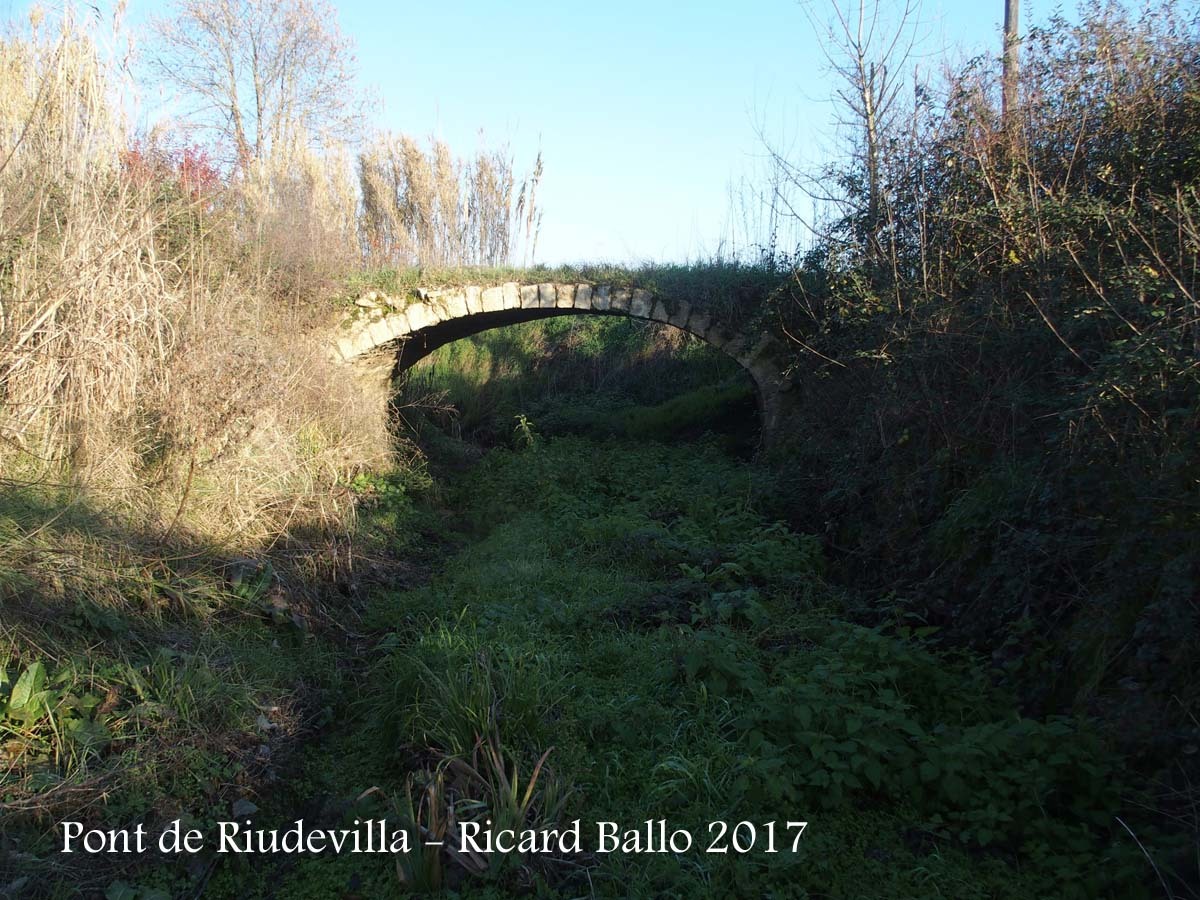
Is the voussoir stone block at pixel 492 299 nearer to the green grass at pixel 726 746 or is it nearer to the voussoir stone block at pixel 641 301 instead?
the voussoir stone block at pixel 641 301

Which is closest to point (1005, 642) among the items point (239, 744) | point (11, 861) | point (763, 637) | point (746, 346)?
point (763, 637)

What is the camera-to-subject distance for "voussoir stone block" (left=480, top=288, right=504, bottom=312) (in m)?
10.6

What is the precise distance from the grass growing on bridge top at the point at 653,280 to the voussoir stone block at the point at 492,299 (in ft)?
0.37

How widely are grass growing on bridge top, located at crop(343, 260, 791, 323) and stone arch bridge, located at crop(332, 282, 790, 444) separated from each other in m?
0.08

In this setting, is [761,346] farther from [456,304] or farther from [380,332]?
[380,332]

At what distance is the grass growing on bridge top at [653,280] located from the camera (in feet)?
33.4

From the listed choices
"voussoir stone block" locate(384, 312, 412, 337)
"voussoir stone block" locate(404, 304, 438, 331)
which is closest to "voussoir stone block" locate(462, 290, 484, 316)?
"voussoir stone block" locate(404, 304, 438, 331)

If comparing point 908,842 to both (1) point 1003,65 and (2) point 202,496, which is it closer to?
(2) point 202,496

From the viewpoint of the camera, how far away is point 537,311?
1144 cm

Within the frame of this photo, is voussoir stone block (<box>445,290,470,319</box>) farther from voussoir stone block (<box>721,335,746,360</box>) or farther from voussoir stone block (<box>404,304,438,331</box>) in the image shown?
voussoir stone block (<box>721,335,746,360</box>)

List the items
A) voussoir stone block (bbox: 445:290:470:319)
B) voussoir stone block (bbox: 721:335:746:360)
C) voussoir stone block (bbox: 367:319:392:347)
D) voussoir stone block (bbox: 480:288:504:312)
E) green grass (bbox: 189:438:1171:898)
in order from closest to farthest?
green grass (bbox: 189:438:1171:898) → voussoir stone block (bbox: 367:319:392:347) → voussoir stone block (bbox: 721:335:746:360) → voussoir stone block (bbox: 445:290:470:319) → voussoir stone block (bbox: 480:288:504:312)

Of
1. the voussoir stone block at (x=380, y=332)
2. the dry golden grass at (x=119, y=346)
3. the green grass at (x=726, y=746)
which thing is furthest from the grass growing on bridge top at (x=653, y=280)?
the green grass at (x=726, y=746)

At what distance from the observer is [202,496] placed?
18.7ft

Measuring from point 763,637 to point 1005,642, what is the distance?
1216 mm
